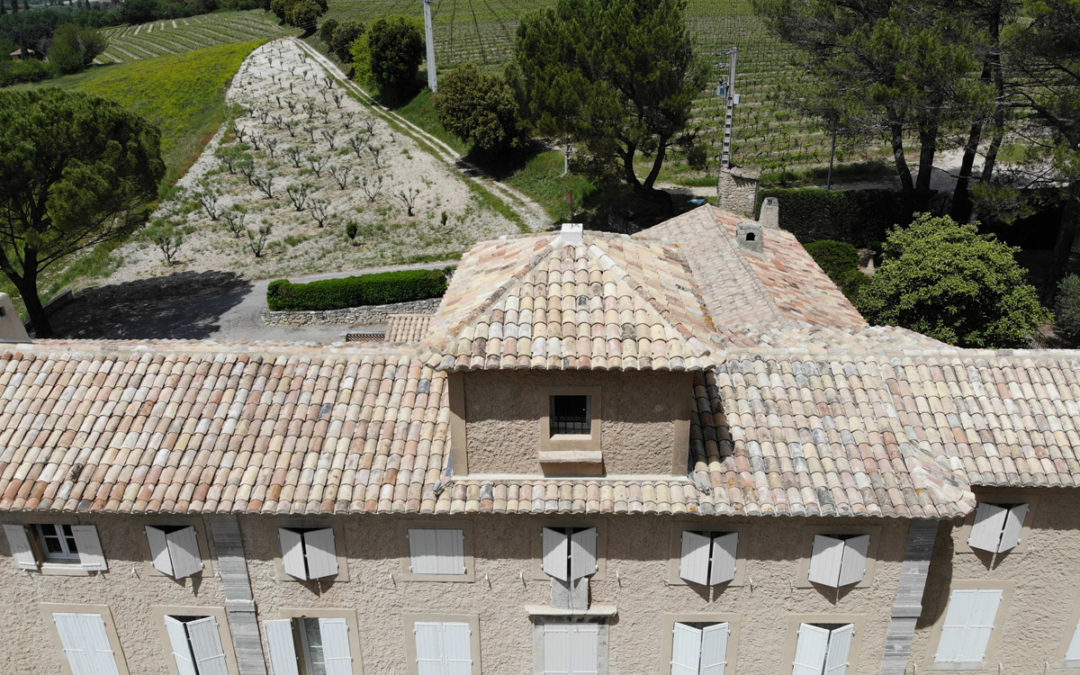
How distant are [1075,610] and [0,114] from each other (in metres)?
36.2

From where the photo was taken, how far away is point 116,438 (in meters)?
11.9

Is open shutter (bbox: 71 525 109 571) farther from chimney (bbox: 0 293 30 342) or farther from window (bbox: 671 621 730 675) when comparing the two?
window (bbox: 671 621 730 675)

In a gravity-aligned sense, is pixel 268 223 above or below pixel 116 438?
below

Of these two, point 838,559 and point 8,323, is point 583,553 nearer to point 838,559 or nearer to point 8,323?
point 838,559

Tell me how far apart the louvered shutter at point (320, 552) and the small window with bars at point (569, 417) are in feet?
12.8

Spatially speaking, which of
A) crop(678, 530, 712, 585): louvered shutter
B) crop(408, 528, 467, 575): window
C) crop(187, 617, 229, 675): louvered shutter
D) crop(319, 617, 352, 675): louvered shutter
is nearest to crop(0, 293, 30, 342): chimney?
crop(187, 617, 229, 675): louvered shutter

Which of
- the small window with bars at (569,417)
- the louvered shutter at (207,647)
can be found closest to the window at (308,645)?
the louvered shutter at (207,647)

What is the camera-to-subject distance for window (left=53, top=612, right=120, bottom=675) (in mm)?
12672

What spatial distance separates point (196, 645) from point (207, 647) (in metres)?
0.18

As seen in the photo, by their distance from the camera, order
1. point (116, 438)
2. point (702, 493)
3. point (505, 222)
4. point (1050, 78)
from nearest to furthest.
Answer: point (702, 493)
point (116, 438)
point (1050, 78)
point (505, 222)

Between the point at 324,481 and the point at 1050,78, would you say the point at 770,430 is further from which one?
the point at 1050,78

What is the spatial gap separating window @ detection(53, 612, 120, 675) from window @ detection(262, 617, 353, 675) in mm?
2842

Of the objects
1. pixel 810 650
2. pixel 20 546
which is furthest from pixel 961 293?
pixel 20 546

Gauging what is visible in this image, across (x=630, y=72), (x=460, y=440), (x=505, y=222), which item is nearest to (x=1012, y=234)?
(x=630, y=72)
